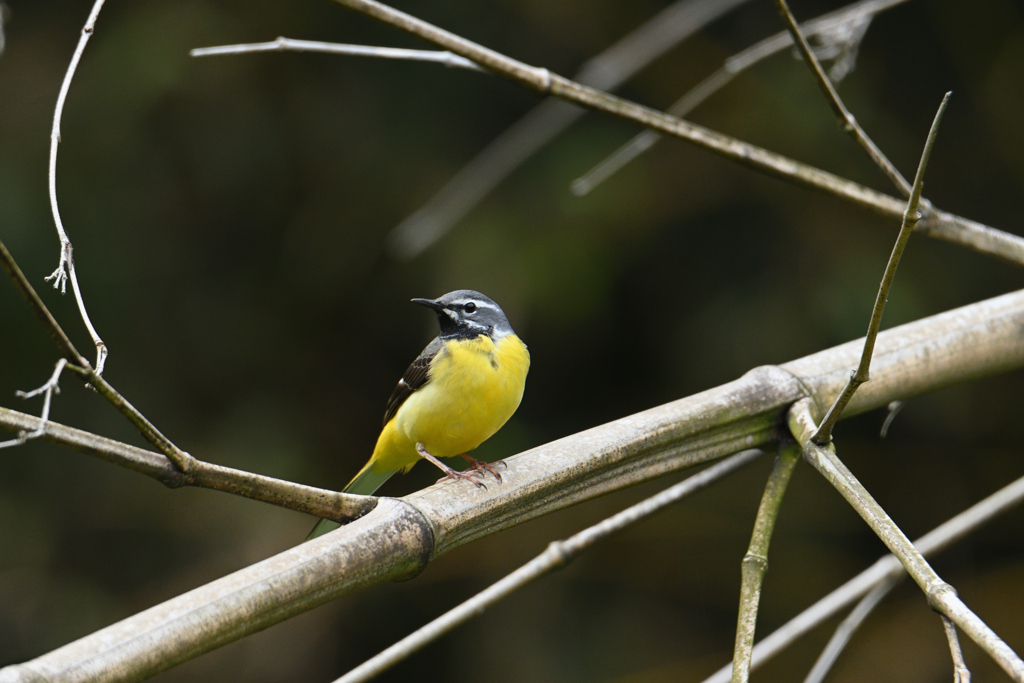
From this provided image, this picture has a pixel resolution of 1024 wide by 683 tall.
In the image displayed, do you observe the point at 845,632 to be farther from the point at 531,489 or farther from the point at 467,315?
the point at 467,315

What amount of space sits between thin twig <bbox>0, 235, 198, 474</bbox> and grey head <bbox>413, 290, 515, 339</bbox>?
150 cm

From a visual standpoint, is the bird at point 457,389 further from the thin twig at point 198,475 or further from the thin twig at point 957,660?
the thin twig at point 957,660

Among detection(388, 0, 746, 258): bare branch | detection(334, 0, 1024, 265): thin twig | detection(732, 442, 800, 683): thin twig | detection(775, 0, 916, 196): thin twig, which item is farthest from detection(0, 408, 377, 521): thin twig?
detection(388, 0, 746, 258): bare branch

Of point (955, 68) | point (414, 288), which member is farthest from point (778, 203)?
point (414, 288)

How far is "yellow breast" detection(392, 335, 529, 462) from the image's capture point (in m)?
2.28

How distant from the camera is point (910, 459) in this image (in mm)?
4121

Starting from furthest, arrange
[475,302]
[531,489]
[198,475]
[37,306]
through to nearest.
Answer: [475,302] < [531,489] < [198,475] < [37,306]

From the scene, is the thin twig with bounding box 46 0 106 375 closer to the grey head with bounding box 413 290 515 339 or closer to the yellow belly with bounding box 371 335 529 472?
the yellow belly with bounding box 371 335 529 472

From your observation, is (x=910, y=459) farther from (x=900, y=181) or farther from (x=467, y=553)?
(x=900, y=181)

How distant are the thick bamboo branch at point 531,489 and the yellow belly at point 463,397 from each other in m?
0.73

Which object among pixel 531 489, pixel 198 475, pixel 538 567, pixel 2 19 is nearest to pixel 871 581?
pixel 538 567

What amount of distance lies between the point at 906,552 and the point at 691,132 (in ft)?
3.18

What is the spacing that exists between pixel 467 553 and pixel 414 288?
1.31 meters

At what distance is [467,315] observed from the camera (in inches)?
102
